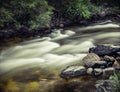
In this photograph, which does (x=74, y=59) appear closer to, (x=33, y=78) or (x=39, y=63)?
(x=39, y=63)

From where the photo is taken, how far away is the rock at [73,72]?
12906 mm

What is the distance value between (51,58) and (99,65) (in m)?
3.39

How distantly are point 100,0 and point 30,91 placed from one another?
1577 centimetres

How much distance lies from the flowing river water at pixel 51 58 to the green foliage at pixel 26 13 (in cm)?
142

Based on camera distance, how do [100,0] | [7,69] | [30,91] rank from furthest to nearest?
1. [100,0]
2. [7,69]
3. [30,91]

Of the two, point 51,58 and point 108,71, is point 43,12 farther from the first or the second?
point 108,71

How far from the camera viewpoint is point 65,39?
19656 mm

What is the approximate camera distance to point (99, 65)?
13398 mm

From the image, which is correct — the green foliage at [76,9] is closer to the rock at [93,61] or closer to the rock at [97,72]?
the rock at [93,61]

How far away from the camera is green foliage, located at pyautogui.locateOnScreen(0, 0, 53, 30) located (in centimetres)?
2050

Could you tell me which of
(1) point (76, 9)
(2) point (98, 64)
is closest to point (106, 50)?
(2) point (98, 64)

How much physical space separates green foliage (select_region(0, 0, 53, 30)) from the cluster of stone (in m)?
7.29

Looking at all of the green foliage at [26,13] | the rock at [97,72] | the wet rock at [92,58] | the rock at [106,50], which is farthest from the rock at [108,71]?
the green foliage at [26,13]

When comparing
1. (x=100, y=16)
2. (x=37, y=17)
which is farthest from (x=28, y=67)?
(x=100, y=16)
